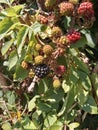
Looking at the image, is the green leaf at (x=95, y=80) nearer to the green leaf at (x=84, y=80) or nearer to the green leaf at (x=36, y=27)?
the green leaf at (x=84, y=80)

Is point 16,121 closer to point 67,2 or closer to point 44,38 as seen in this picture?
point 44,38

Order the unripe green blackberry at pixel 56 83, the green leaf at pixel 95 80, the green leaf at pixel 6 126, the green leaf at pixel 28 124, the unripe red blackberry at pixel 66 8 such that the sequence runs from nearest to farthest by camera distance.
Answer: the unripe red blackberry at pixel 66 8 → the unripe green blackberry at pixel 56 83 → the green leaf at pixel 95 80 → the green leaf at pixel 28 124 → the green leaf at pixel 6 126

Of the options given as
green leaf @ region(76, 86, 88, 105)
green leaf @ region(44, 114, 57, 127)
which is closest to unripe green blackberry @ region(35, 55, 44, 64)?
green leaf @ region(76, 86, 88, 105)

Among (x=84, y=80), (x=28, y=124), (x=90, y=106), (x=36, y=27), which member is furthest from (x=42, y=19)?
(x=28, y=124)

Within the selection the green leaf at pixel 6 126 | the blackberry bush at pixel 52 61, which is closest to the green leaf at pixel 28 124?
the blackberry bush at pixel 52 61

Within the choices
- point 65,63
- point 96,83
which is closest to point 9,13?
point 65,63

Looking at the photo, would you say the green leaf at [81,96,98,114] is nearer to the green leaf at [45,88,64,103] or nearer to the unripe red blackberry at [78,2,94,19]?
the green leaf at [45,88,64,103]

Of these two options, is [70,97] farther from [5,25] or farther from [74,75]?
[5,25]
